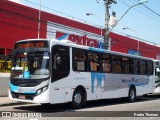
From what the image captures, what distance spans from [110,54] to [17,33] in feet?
53.3

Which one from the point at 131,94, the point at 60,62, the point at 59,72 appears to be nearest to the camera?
the point at 59,72

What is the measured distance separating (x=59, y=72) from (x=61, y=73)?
179 millimetres

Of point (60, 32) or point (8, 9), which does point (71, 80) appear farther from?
point (60, 32)

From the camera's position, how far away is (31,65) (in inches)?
563

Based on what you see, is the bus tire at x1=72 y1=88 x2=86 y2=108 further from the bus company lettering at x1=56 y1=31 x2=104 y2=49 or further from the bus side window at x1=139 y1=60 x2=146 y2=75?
the bus company lettering at x1=56 y1=31 x2=104 y2=49

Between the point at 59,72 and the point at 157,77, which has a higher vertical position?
the point at 59,72

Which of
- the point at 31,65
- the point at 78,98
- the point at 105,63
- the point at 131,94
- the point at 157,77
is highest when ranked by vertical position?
the point at 105,63

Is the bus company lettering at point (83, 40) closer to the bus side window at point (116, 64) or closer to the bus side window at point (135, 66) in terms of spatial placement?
the bus side window at point (135, 66)

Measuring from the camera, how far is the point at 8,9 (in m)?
31.8

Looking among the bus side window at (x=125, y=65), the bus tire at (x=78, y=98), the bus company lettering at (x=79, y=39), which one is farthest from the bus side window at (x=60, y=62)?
the bus company lettering at (x=79, y=39)

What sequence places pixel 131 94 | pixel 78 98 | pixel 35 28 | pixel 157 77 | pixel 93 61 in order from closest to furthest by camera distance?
1. pixel 78 98
2. pixel 93 61
3. pixel 131 94
4. pixel 157 77
5. pixel 35 28

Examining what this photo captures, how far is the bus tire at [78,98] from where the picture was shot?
1581cm

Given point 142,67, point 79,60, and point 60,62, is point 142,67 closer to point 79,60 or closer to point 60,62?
point 79,60

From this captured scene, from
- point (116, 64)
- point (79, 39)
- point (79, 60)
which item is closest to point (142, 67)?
point (116, 64)
